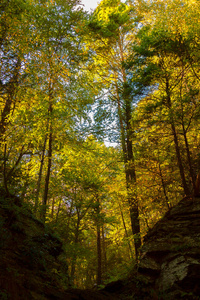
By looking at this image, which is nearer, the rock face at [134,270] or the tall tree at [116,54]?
the rock face at [134,270]

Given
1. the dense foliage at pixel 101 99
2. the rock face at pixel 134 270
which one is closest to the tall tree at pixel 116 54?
the dense foliage at pixel 101 99

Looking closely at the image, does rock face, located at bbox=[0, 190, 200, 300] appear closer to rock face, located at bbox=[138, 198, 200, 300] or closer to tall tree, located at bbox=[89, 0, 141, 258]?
rock face, located at bbox=[138, 198, 200, 300]

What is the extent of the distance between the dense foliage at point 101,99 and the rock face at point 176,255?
117cm

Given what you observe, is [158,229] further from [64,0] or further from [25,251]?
[64,0]

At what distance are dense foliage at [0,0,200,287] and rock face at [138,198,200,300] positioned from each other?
1168 millimetres

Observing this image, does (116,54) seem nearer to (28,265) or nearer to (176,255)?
(176,255)

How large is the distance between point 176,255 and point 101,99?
9.22 meters

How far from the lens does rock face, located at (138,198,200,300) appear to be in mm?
3738

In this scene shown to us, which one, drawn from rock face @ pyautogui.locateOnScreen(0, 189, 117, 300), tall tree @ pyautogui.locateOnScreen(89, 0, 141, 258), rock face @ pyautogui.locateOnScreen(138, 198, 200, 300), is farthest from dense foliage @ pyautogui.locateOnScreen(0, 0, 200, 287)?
rock face @ pyautogui.locateOnScreen(138, 198, 200, 300)

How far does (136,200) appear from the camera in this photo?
8.21 m

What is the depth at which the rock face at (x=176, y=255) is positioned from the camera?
3.74 m

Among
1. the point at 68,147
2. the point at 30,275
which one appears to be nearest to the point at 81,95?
the point at 68,147

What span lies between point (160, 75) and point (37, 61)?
4842 millimetres

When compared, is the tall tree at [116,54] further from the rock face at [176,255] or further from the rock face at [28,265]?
the rock face at [28,265]
